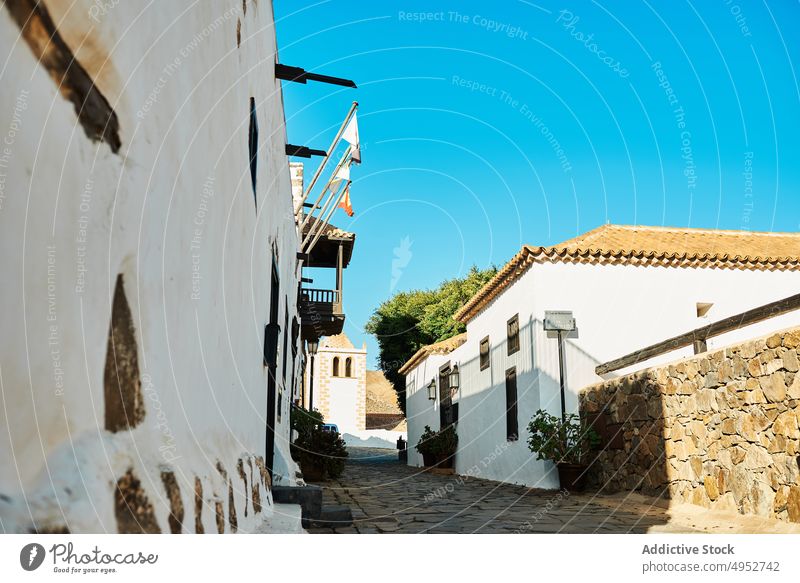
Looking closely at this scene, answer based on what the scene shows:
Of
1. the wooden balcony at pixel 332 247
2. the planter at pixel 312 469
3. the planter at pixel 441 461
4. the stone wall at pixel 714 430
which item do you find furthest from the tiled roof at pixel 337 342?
the stone wall at pixel 714 430

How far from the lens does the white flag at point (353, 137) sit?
9633 millimetres

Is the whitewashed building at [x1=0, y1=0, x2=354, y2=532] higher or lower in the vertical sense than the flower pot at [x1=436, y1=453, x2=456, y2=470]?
higher

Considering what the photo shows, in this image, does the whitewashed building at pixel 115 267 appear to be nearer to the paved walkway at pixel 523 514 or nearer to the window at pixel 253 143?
the window at pixel 253 143

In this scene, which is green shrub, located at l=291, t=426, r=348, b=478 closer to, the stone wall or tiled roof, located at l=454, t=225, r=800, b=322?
tiled roof, located at l=454, t=225, r=800, b=322

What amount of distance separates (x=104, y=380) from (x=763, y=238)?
53.5ft

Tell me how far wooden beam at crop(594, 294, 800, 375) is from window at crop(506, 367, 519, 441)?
257cm

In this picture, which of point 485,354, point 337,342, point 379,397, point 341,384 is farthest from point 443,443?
point 379,397

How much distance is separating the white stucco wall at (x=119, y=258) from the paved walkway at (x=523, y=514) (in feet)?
9.64

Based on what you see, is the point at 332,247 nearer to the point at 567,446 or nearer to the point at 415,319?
the point at 567,446

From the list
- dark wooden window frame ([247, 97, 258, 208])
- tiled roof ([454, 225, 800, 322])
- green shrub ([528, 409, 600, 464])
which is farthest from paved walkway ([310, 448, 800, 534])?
tiled roof ([454, 225, 800, 322])

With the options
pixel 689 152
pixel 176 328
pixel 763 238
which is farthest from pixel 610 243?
pixel 176 328

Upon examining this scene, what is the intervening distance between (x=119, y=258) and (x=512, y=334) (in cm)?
1146

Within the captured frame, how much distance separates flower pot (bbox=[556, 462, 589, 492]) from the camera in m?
9.66
